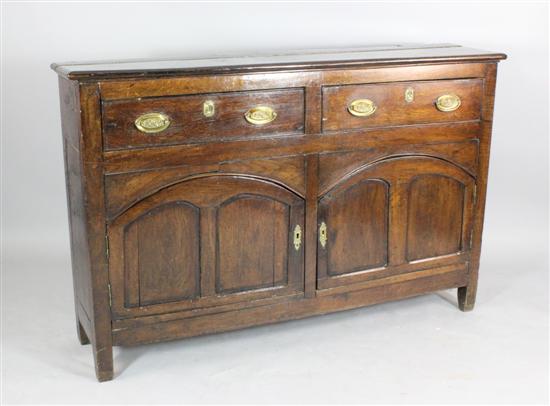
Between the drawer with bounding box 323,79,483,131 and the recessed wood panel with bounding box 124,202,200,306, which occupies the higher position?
the drawer with bounding box 323,79,483,131

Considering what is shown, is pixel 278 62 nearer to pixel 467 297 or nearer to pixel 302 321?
pixel 302 321

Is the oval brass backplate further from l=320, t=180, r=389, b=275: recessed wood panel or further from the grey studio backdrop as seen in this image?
the grey studio backdrop

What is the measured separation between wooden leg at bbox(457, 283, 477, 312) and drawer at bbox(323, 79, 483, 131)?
2.36 ft

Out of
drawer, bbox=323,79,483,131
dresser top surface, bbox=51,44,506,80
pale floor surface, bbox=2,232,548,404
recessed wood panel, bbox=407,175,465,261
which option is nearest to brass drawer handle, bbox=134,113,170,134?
dresser top surface, bbox=51,44,506,80

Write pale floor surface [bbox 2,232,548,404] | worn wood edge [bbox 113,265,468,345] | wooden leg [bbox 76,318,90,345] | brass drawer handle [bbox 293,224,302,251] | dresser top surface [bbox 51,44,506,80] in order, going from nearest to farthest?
dresser top surface [bbox 51,44,506,80]
pale floor surface [bbox 2,232,548,404]
worn wood edge [bbox 113,265,468,345]
brass drawer handle [bbox 293,224,302,251]
wooden leg [bbox 76,318,90,345]

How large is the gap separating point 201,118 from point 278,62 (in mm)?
336

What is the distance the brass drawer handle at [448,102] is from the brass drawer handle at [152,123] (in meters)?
1.05

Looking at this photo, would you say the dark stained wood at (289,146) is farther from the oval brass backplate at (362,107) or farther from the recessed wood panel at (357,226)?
the recessed wood panel at (357,226)

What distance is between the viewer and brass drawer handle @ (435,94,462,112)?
3395 millimetres

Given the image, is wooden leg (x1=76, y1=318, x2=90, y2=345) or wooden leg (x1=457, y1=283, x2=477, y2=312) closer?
wooden leg (x1=76, y1=318, x2=90, y2=345)

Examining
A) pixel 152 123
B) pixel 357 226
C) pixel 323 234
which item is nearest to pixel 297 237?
pixel 323 234

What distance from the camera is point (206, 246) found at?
3203mm

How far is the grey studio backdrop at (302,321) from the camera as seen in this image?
10.3 ft

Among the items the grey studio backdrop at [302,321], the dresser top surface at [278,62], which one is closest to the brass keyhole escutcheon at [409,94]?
the dresser top surface at [278,62]
